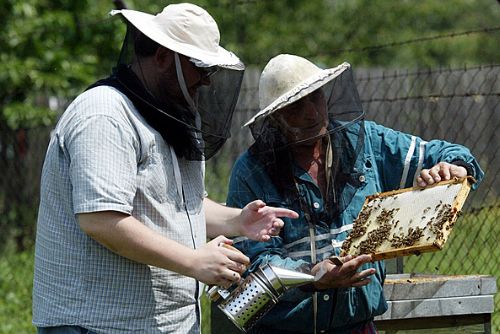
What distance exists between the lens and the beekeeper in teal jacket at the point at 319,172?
12.5 ft

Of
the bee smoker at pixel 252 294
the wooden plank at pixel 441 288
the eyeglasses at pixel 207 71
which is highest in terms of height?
the eyeglasses at pixel 207 71

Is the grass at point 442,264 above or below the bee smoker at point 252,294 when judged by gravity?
below

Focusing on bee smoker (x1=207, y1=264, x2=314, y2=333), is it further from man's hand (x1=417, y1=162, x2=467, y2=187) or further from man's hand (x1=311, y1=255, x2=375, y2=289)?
man's hand (x1=417, y1=162, x2=467, y2=187)

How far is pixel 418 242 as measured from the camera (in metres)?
3.54

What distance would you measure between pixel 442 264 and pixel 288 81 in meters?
3.43

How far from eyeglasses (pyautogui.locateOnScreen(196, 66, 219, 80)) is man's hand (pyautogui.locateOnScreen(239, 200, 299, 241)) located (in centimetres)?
48

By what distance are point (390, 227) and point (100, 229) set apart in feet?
3.76

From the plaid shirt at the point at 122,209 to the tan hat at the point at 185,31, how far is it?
25 centimetres

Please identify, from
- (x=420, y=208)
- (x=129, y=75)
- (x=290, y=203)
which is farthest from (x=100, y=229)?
(x=420, y=208)

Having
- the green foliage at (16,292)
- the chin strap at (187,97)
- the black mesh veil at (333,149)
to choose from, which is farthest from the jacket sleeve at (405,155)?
the green foliage at (16,292)

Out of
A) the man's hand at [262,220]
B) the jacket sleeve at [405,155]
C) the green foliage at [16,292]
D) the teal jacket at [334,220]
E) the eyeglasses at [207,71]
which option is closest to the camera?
the eyeglasses at [207,71]

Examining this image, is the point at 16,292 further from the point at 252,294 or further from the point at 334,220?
the point at 252,294

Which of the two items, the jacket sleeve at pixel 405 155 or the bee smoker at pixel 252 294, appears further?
the jacket sleeve at pixel 405 155

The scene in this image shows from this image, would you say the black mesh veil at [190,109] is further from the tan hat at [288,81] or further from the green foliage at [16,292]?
the green foliage at [16,292]
